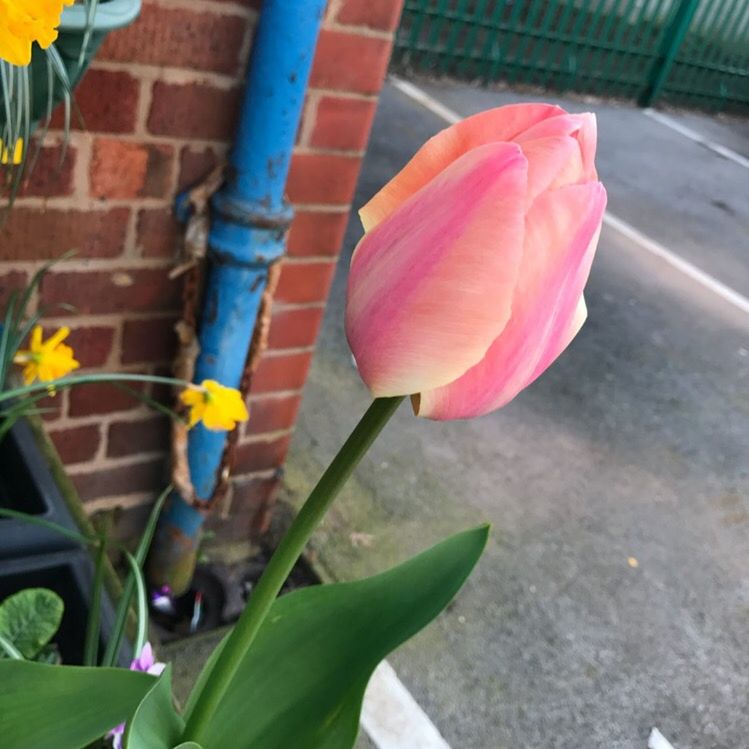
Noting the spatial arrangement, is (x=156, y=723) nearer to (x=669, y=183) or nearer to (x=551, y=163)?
(x=551, y=163)

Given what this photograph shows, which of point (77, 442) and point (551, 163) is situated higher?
point (551, 163)

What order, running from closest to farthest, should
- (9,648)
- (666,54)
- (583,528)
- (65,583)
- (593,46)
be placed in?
1. (9,648)
2. (65,583)
3. (583,528)
4. (593,46)
5. (666,54)

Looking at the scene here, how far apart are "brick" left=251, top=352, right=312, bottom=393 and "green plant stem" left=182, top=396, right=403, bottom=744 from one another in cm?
122

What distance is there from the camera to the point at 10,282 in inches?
51.1

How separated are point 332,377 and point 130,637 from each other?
1.85m

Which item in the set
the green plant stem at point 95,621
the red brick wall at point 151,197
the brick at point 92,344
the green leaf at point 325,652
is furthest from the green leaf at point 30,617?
the brick at point 92,344

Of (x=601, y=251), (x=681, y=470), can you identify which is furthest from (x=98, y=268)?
(x=601, y=251)

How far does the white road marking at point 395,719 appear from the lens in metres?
1.58

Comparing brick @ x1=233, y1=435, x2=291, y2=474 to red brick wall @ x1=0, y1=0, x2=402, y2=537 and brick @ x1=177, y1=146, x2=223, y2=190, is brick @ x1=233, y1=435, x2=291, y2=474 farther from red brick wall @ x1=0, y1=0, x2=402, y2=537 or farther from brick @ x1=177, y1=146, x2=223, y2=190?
brick @ x1=177, y1=146, x2=223, y2=190

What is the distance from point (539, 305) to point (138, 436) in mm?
1369

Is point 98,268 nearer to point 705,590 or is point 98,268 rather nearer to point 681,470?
point 705,590

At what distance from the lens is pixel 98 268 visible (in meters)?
1.37

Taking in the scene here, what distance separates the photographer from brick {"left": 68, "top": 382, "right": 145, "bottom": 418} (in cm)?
149

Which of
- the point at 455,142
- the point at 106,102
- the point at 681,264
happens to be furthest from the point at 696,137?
the point at 455,142
